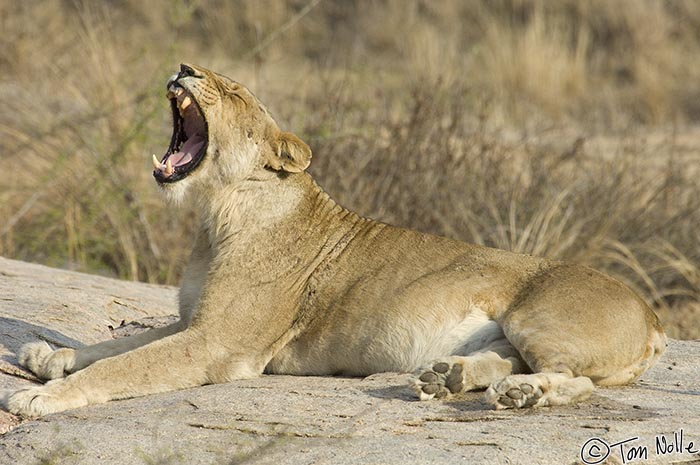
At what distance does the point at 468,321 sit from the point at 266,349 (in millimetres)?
874

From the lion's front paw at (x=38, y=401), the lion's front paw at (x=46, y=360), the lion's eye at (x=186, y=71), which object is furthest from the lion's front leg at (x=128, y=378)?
the lion's eye at (x=186, y=71)

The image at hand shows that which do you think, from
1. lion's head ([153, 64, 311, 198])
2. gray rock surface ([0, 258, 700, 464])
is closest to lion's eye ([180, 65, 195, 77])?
lion's head ([153, 64, 311, 198])

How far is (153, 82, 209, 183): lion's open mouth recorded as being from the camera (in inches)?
213

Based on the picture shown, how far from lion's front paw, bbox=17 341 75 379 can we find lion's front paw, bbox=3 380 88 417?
44cm

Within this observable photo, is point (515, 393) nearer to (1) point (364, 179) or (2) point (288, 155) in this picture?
(2) point (288, 155)

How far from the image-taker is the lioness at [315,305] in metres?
4.94

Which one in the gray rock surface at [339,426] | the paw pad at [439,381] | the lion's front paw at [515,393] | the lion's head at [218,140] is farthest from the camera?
the lion's head at [218,140]

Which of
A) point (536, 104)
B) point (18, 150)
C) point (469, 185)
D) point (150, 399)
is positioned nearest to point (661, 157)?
point (469, 185)

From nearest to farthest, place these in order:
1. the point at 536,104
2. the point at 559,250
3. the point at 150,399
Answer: the point at 150,399 < the point at 559,250 < the point at 536,104

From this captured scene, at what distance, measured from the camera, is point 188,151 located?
5.55m

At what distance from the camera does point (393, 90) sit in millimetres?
12719

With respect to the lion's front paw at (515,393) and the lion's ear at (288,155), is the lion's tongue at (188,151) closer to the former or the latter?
the lion's ear at (288,155)

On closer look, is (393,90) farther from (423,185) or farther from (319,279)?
(319,279)

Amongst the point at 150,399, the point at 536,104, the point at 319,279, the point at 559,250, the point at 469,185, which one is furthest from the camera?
the point at 536,104
